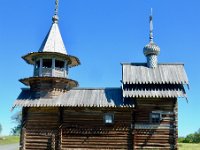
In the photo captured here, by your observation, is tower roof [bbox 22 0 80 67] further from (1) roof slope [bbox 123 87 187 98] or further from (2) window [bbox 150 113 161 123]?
(2) window [bbox 150 113 161 123]

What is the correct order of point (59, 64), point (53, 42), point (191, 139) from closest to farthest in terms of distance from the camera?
point (53, 42) → point (59, 64) → point (191, 139)

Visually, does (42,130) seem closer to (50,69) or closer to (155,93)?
(50,69)

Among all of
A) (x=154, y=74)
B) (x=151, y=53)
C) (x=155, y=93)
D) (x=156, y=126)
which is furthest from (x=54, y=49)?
(x=156, y=126)

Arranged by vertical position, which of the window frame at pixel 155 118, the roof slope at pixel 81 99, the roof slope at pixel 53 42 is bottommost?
the window frame at pixel 155 118

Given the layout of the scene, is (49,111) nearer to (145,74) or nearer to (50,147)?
(50,147)

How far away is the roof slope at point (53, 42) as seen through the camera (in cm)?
2992

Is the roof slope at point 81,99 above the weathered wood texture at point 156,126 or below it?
above

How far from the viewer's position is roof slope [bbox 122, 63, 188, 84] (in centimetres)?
2812

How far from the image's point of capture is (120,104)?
27.5 m

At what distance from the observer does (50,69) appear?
95.4 ft

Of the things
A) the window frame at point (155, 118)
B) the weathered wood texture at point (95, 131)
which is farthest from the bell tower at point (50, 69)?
the window frame at point (155, 118)

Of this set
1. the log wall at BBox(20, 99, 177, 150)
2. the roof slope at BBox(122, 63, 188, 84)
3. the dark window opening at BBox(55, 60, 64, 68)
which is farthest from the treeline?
the dark window opening at BBox(55, 60, 64, 68)

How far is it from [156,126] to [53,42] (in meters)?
11.2

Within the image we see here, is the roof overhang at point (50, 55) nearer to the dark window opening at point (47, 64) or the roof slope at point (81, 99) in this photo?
the dark window opening at point (47, 64)
